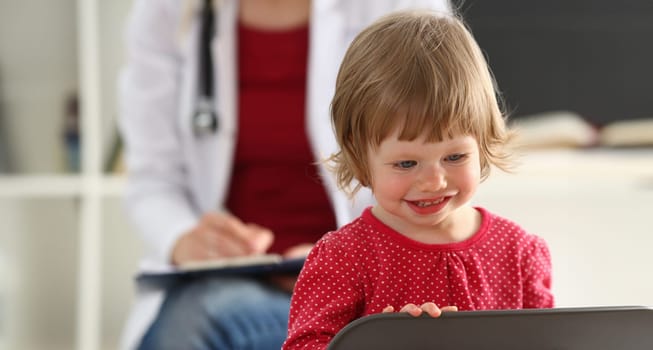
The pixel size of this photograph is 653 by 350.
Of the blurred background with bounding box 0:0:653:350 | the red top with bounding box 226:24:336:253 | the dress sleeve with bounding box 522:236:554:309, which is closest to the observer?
the dress sleeve with bounding box 522:236:554:309

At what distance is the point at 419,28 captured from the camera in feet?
2.64

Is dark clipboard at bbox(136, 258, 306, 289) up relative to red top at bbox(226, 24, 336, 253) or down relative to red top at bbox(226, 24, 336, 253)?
down

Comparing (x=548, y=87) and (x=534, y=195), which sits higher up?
(x=548, y=87)

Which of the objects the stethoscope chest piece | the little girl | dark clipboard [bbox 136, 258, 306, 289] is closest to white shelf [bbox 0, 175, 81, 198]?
the stethoscope chest piece

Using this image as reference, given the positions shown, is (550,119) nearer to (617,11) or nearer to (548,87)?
(548,87)

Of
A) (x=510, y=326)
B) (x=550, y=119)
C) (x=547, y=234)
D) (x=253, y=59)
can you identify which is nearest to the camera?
(x=510, y=326)

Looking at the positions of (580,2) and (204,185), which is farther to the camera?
(580,2)

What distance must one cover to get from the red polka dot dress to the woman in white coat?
1.61ft

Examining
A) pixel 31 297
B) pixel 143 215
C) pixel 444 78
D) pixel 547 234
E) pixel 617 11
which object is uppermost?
pixel 617 11

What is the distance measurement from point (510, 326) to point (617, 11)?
97.7 inches

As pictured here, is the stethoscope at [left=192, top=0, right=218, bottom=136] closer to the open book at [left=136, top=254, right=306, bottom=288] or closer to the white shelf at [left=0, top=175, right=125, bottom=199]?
the open book at [left=136, top=254, right=306, bottom=288]

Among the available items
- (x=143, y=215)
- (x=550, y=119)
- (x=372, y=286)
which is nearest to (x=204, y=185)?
(x=143, y=215)

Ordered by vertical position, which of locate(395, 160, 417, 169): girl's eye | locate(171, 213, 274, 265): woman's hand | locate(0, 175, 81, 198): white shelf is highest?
locate(395, 160, 417, 169): girl's eye

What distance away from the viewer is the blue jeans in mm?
1167
